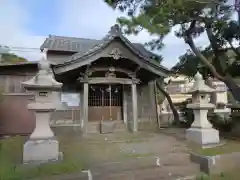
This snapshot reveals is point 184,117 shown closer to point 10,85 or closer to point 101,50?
point 101,50

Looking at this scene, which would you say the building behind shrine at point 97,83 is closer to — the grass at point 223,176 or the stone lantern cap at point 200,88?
the stone lantern cap at point 200,88

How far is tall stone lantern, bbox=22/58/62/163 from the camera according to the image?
19.5 ft

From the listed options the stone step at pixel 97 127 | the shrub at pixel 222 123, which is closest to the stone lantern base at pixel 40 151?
the stone step at pixel 97 127

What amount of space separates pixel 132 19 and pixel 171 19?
1626 millimetres

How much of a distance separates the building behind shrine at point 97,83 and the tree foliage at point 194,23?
129cm

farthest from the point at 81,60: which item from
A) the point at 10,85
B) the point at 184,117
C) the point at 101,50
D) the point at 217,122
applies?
the point at 184,117

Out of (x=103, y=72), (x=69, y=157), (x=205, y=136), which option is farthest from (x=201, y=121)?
(x=103, y=72)

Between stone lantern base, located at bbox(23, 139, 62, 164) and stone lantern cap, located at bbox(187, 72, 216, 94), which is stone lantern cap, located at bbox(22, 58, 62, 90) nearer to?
stone lantern base, located at bbox(23, 139, 62, 164)

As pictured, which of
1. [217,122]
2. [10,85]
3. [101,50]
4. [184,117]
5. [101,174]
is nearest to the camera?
[101,174]

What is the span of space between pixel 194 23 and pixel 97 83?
5.42 meters

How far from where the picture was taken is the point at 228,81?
1016 cm

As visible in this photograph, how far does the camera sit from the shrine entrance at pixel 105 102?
440 inches

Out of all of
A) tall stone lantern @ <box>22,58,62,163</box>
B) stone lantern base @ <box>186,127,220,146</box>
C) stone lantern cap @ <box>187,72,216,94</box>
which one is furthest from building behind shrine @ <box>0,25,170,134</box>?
stone lantern base @ <box>186,127,220,146</box>

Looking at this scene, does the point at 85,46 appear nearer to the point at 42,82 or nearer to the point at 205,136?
the point at 42,82
